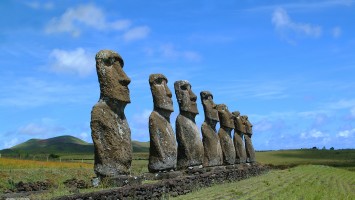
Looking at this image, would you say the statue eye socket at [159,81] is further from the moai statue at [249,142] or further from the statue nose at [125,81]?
the moai statue at [249,142]

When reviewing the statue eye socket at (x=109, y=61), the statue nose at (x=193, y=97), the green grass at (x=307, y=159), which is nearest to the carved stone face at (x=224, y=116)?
the statue nose at (x=193, y=97)

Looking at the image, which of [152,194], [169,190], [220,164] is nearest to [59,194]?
[152,194]

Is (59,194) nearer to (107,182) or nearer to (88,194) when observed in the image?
(88,194)

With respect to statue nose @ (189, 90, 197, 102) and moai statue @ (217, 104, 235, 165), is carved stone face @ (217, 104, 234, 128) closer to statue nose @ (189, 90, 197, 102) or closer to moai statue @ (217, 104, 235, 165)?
moai statue @ (217, 104, 235, 165)

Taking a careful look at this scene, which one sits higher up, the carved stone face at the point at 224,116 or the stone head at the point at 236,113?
the stone head at the point at 236,113

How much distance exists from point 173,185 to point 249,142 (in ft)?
68.2

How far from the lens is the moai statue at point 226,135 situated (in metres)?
29.5

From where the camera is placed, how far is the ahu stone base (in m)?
13.6

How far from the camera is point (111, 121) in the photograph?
52.1 ft

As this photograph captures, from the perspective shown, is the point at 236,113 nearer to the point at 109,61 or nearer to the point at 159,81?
the point at 159,81

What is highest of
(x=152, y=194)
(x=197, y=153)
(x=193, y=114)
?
(x=193, y=114)

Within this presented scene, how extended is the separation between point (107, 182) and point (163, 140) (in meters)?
4.97

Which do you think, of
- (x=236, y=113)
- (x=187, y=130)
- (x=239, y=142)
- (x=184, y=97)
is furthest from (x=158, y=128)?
(x=236, y=113)

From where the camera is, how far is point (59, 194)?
1270cm
